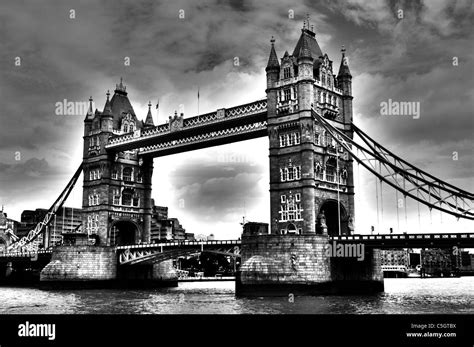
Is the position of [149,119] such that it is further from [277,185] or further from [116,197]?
[277,185]

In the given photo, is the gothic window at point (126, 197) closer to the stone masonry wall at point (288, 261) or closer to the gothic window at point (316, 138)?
the gothic window at point (316, 138)

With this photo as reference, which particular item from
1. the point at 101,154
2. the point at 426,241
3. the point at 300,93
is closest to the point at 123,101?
the point at 101,154

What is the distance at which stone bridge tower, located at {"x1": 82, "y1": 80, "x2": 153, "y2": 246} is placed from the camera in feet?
302

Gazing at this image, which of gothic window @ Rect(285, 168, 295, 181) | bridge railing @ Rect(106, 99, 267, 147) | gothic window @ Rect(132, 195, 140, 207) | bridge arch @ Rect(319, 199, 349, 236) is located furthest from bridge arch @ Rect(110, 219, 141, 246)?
gothic window @ Rect(285, 168, 295, 181)

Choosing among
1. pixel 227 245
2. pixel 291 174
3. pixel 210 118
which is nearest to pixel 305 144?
pixel 291 174

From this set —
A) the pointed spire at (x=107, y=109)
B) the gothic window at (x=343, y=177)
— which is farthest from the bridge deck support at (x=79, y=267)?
the gothic window at (x=343, y=177)

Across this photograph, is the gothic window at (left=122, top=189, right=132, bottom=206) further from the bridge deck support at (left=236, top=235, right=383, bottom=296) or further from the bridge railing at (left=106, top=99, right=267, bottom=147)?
the bridge deck support at (left=236, top=235, right=383, bottom=296)

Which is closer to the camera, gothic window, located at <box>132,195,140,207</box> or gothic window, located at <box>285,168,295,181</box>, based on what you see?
gothic window, located at <box>285,168,295,181</box>

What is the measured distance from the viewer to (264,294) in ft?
187

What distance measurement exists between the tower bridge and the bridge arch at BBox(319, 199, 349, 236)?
14 centimetres

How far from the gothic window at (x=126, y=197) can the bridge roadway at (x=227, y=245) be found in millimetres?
10796

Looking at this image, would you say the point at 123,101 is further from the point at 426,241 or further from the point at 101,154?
the point at 426,241

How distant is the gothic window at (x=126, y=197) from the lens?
9500 centimetres
